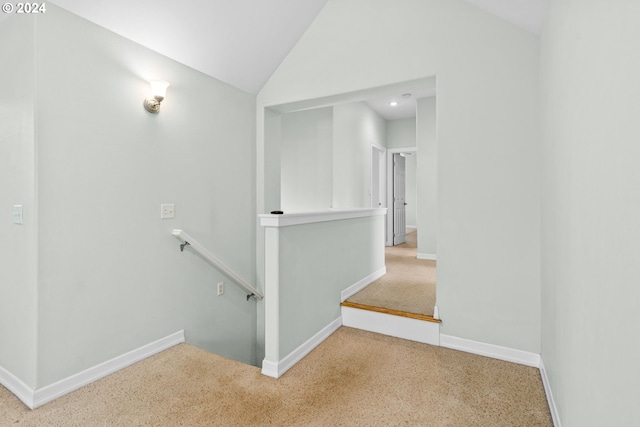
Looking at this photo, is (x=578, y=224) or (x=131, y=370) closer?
(x=578, y=224)

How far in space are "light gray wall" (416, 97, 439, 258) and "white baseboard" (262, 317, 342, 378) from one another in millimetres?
3055

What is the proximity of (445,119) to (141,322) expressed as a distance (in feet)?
9.34

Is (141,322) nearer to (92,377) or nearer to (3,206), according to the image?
(92,377)

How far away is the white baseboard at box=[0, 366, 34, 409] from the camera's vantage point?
1.94m

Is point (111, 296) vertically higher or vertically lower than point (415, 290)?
higher

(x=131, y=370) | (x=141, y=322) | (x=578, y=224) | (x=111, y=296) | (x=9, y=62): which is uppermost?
(x=9, y=62)

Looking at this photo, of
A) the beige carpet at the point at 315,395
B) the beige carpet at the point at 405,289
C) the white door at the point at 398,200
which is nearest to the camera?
the beige carpet at the point at 315,395

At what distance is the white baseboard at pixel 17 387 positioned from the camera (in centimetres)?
194

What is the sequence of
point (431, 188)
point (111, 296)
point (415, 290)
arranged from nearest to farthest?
1. point (111, 296)
2. point (415, 290)
3. point (431, 188)

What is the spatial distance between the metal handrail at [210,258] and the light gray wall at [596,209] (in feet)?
8.22

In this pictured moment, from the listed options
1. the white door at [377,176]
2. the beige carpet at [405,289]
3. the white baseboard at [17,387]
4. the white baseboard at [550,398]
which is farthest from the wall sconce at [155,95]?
the white door at [377,176]

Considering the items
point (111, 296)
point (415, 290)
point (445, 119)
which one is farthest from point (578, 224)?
point (111, 296)

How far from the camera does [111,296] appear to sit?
91.0 inches

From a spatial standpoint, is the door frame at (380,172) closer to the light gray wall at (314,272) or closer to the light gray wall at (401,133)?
the light gray wall at (401,133)
